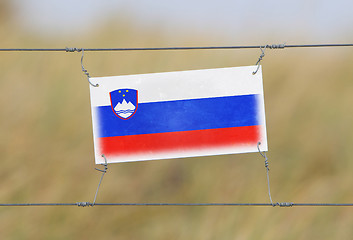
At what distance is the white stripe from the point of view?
149 inches

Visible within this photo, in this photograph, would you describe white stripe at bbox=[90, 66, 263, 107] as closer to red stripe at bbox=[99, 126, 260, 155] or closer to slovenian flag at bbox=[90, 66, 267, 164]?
slovenian flag at bbox=[90, 66, 267, 164]

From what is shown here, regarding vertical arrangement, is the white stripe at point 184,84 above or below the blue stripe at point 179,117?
above

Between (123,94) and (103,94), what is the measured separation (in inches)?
5.2

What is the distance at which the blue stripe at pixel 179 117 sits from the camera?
3799 millimetres

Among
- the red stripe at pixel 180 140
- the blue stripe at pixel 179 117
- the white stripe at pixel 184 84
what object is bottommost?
the red stripe at pixel 180 140

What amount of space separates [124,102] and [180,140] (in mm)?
450

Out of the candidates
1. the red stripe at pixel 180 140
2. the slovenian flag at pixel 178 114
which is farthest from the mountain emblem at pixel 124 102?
the red stripe at pixel 180 140

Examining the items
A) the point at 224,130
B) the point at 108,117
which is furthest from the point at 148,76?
the point at 224,130

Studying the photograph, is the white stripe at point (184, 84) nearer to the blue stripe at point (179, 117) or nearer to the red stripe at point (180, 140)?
the blue stripe at point (179, 117)

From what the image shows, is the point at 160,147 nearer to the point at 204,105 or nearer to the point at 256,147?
the point at 204,105

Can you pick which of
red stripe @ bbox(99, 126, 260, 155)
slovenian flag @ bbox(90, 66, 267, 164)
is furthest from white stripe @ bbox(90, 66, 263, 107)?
red stripe @ bbox(99, 126, 260, 155)

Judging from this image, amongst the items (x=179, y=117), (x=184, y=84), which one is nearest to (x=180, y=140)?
(x=179, y=117)

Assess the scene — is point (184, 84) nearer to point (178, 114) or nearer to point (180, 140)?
point (178, 114)

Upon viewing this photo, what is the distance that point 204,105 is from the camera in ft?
12.5
